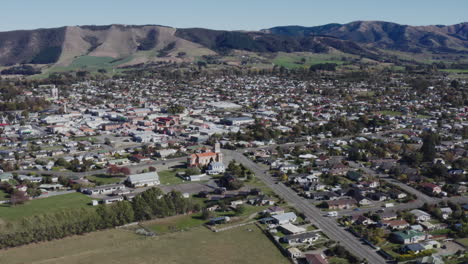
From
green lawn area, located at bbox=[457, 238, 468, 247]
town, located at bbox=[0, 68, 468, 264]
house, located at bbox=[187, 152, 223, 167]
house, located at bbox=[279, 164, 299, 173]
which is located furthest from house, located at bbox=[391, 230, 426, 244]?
house, located at bbox=[187, 152, 223, 167]

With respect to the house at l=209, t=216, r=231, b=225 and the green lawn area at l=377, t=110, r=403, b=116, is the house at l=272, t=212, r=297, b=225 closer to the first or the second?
the house at l=209, t=216, r=231, b=225

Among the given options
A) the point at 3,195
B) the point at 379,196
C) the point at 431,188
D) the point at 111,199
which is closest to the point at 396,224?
the point at 379,196

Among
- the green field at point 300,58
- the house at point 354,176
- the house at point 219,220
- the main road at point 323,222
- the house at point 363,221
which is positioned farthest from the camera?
the green field at point 300,58

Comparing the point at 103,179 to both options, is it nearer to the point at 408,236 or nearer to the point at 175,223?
the point at 175,223

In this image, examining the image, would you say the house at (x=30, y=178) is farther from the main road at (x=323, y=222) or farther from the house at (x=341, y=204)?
the house at (x=341, y=204)

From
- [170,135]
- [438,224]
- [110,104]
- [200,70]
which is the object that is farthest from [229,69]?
[438,224]

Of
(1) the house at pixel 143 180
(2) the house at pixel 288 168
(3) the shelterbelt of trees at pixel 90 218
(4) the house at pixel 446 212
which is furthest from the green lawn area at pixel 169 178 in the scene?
(4) the house at pixel 446 212

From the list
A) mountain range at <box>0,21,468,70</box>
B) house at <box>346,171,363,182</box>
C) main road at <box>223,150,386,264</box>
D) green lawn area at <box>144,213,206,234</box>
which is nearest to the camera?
main road at <box>223,150,386,264</box>
